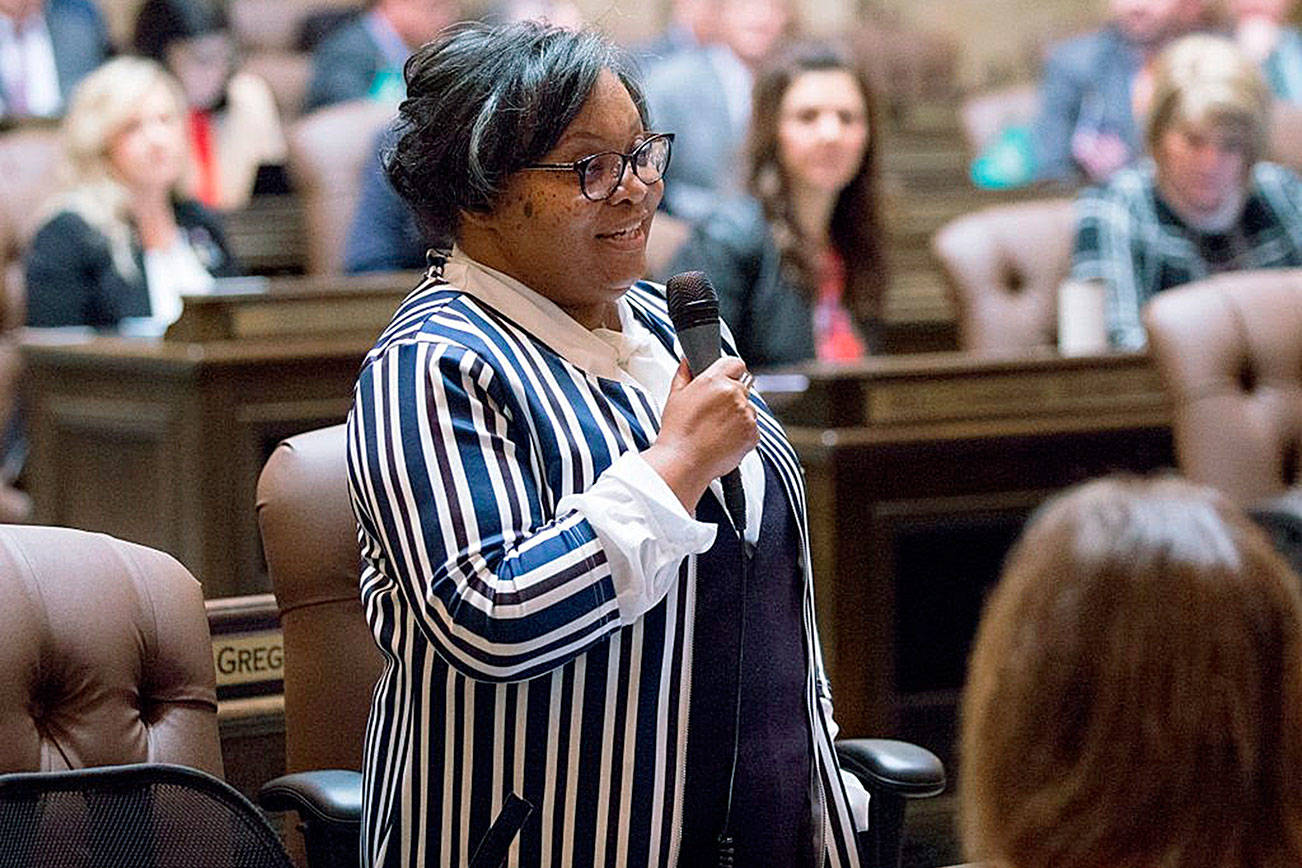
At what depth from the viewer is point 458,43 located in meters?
1.69

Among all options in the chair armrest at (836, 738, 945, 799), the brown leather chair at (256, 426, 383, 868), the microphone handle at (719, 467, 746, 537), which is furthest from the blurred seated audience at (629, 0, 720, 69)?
the microphone handle at (719, 467, 746, 537)

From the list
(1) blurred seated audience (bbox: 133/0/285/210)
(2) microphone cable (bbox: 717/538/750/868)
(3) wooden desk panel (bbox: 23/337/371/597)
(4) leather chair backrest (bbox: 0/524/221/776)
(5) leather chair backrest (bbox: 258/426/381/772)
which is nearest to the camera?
(2) microphone cable (bbox: 717/538/750/868)

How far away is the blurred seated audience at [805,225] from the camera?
3.65 metres

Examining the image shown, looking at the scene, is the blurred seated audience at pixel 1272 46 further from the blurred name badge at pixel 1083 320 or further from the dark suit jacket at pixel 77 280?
the dark suit jacket at pixel 77 280

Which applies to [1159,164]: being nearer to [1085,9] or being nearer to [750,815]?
[750,815]

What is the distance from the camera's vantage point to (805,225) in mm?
3803

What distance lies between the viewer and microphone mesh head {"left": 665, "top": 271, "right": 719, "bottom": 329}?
67.3 inches

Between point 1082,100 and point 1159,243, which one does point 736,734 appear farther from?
point 1082,100

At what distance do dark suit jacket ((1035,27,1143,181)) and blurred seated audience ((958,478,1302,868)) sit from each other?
5195 mm

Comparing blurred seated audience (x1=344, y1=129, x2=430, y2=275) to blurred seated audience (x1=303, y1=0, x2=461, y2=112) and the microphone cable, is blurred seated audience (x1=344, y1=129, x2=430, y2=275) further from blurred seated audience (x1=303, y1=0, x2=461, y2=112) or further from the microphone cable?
the microphone cable

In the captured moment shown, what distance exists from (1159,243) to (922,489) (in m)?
1.02

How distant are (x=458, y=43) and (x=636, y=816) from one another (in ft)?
2.11

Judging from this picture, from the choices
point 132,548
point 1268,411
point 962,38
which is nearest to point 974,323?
point 1268,411

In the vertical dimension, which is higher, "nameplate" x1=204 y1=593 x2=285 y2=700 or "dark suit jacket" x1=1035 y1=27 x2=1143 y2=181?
"dark suit jacket" x1=1035 y1=27 x2=1143 y2=181
